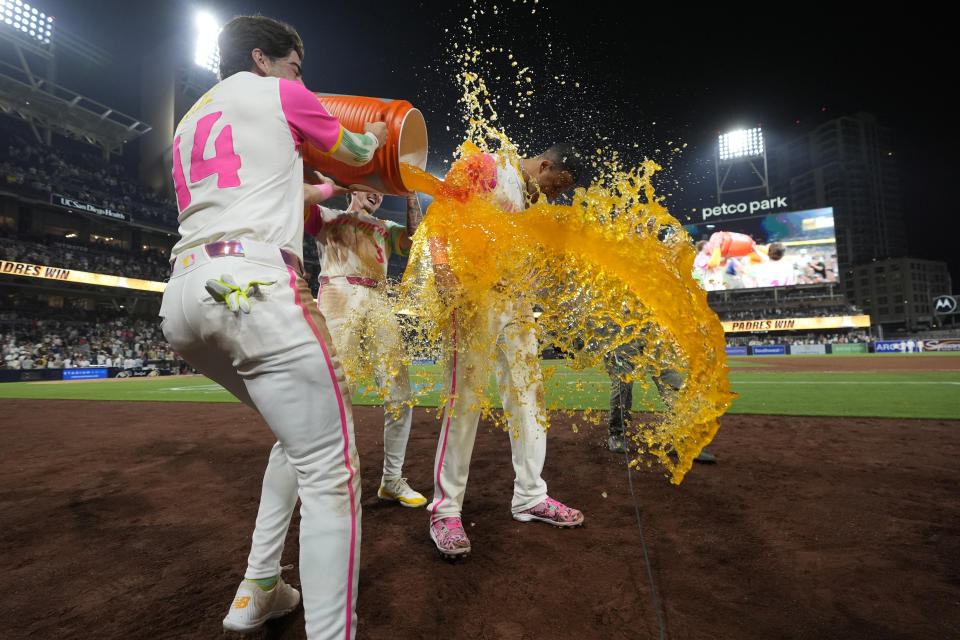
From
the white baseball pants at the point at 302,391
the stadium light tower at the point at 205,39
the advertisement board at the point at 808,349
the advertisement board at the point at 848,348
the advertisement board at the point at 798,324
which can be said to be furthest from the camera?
the advertisement board at the point at 798,324

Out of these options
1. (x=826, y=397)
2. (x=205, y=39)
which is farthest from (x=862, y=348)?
(x=205, y=39)

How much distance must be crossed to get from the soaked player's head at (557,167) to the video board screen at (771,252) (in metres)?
36.6

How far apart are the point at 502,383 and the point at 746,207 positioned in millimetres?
44829

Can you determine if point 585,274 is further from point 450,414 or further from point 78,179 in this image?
point 78,179

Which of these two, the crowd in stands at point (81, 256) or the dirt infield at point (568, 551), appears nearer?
the dirt infield at point (568, 551)

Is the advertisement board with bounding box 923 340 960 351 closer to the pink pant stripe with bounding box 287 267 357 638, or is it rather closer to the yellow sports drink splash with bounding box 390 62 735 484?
the yellow sports drink splash with bounding box 390 62 735 484

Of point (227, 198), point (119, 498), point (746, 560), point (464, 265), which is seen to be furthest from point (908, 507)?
point (119, 498)

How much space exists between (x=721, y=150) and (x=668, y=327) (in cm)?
4889

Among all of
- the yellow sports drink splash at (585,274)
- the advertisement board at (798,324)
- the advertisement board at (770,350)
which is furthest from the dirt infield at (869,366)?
the advertisement board at (798,324)

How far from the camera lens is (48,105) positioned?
2889cm

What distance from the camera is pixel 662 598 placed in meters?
1.81

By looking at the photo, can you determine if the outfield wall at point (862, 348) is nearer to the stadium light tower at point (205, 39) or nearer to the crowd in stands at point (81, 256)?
the crowd in stands at point (81, 256)

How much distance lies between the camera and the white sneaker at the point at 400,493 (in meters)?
3.06

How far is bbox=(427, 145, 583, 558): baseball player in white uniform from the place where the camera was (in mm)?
2443
